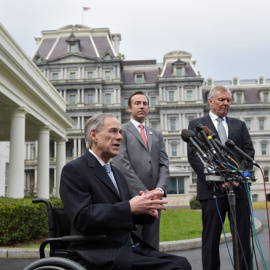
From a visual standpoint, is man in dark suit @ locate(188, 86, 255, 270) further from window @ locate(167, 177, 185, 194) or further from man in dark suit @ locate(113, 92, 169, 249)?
window @ locate(167, 177, 185, 194)

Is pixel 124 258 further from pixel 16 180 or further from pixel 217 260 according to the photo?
pixel 16 180

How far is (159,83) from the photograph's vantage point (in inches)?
2052

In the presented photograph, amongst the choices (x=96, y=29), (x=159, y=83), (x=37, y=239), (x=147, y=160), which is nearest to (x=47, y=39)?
(x=96, y=29)

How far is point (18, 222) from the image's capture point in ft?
26.2

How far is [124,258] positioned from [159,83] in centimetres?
5072

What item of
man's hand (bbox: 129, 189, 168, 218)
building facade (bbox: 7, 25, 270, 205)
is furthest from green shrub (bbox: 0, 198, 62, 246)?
building facade (bbox: 7, 25, 270, 205)

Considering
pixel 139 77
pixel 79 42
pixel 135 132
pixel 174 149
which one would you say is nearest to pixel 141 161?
pixel 135 132

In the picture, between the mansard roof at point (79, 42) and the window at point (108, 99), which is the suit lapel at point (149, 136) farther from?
the mansard roof at point (79, 42)

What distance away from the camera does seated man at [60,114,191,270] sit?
2389 mm

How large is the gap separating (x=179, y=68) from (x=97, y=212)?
52.0m

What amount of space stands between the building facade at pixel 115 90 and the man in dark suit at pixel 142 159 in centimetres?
4391

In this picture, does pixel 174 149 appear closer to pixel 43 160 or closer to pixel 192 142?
pixel 43 160

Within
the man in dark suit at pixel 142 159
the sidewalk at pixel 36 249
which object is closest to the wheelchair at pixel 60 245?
the man in dark suit at pixel 142 159

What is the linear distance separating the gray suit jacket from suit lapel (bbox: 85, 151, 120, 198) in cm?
166
